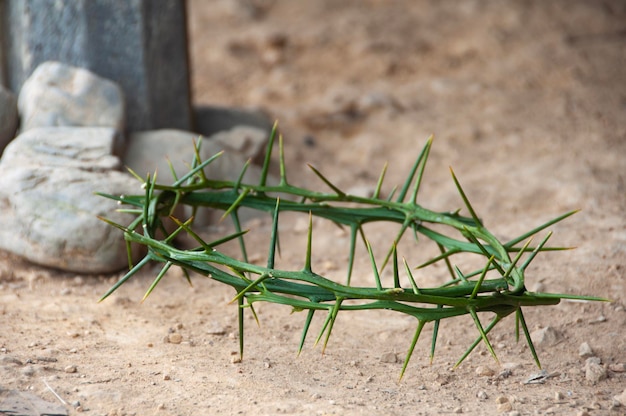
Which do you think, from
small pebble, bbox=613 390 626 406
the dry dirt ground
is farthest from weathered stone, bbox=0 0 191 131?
small pebble, bbox=613 390 626 406

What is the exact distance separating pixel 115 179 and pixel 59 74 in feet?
2.39

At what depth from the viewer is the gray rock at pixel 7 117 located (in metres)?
3.14

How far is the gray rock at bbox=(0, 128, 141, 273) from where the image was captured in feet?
8.86

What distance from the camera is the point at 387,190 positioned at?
12.1ft

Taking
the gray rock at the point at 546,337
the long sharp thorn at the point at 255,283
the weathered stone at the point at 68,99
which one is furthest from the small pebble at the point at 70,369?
the weathered stone at the point at 68,99

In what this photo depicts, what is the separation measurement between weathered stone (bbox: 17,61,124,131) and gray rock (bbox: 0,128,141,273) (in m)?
0.40

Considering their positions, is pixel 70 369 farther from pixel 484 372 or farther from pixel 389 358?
pixel 484 372

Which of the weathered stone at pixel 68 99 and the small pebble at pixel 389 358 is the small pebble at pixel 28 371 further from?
the weathered stone at pixel 68 99

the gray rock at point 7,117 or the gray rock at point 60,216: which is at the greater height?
the gray rock at point 7,117

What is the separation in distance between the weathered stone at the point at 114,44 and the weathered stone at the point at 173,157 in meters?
0.19

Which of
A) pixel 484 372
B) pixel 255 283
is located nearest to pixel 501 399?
pixel 484 372

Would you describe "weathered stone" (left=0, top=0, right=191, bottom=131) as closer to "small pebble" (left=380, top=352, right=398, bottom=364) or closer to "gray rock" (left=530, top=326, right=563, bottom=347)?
"small pebble" (left=380, top=352, right=398, bottom=364)

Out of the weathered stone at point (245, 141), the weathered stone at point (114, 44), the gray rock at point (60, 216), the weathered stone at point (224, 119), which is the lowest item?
the gray rock at point (60, 216)

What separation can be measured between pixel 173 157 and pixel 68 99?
18.5 inches
